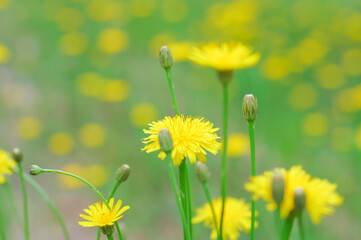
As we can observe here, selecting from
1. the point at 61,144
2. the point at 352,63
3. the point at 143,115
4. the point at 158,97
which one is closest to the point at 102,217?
the point at 143,115

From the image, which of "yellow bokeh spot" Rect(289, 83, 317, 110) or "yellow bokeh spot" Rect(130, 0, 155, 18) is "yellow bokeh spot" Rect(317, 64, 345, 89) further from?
"yellow bokeh spot" Rect(130, 0, 155, 18)

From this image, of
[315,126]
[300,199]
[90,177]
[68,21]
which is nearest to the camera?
[300,199]

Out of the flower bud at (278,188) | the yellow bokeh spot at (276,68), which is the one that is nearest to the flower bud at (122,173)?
the flower bud at (278,188)

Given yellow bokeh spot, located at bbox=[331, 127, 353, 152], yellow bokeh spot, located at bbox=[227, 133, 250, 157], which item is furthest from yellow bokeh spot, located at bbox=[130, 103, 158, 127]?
yellow bokeh spot, located at bbox=[331, 127, 353, 152]

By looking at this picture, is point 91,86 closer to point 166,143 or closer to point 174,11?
point 174,11

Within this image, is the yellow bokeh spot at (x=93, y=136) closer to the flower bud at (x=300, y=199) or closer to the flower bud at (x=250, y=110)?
the flower bud at (x=250, y=110)

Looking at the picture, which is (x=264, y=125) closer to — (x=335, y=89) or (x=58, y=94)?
(x=335, y=89)

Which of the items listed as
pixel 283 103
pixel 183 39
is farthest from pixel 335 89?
pixel 183 39
